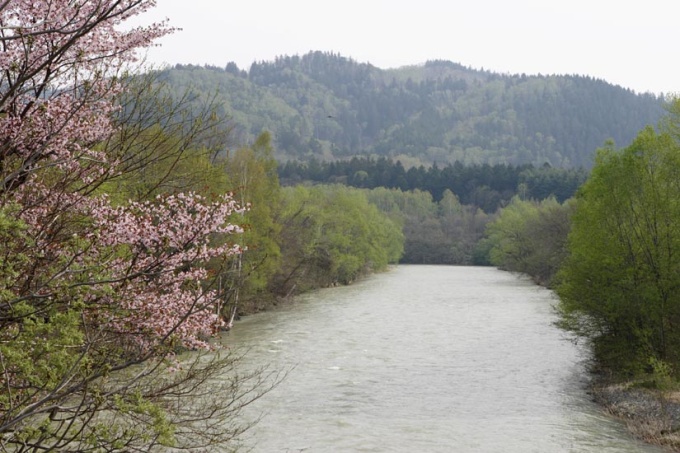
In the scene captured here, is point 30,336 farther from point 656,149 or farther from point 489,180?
point 489,180

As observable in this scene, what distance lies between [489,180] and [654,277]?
17657 centimetres

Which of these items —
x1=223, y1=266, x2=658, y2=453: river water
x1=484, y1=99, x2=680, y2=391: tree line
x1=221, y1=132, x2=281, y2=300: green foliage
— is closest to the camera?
x1=223, y1=266, x2=658, y2=453: river water

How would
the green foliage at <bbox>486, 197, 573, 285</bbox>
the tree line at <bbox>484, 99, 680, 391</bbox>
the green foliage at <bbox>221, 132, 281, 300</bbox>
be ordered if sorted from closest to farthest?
the tree line at <bbox>484, 99, 680, 391</bbox>
the green foliage at <bbox>221, 132, 281, 300</bbox>
the green foliage at <bbox>486, 197, 573, 285</bbox>

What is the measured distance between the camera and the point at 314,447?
1852 cm

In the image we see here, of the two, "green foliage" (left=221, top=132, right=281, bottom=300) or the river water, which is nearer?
the river water

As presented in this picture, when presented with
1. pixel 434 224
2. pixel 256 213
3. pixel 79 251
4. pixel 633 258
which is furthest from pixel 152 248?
pixel 434 224

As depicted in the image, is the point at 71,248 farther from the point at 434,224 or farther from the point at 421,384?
the point at 434,224

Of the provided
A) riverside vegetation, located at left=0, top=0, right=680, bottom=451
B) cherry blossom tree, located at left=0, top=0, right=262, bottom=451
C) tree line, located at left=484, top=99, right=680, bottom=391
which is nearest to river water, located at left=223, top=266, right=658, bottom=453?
riverside vegetation, located at left=0, top=0, right=680, bottom=451

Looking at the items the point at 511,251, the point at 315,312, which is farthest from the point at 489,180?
the point at 315,312

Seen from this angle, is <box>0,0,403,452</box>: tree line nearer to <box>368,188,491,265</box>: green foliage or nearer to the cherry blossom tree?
the cherry blossom tree

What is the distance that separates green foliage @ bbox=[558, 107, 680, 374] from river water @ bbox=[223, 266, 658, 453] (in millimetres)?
2701

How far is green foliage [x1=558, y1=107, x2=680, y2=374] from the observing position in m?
25.9

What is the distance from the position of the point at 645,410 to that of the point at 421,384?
8429 millimetres

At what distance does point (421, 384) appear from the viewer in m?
27.1
